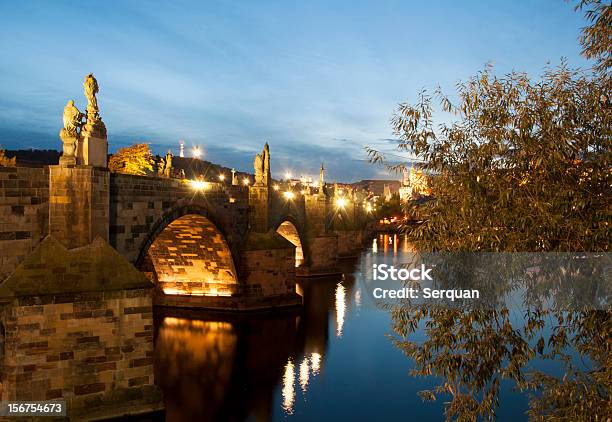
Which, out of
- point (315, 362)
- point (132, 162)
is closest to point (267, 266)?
point (315, 362)

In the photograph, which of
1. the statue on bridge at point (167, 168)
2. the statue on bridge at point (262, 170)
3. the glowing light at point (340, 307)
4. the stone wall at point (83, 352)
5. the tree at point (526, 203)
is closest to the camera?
the tree at point (526, 203)

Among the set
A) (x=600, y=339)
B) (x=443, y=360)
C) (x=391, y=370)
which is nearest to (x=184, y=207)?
(x=391, y=370)

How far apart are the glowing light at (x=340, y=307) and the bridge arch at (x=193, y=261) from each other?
5.86 meters

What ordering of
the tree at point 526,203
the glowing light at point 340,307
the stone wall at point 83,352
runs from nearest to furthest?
the tree at point 526,203
the stone wall at point 83,352
the glowing light at point 340,307

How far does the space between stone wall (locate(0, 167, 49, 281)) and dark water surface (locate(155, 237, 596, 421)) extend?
6.24 metres

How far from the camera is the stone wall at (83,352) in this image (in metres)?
12.5

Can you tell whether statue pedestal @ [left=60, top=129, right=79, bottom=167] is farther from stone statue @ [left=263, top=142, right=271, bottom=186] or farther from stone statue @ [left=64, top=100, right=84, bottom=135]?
stone statue @ [left=263, top=142, right=271, bottom=186]

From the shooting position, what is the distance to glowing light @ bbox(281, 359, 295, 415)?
16250 mm

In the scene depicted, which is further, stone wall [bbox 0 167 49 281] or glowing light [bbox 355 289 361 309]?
glowing light [bbox 355 289 361 309]

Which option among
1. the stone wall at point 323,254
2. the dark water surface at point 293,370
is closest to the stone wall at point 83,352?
the dark water surface at point 293,370

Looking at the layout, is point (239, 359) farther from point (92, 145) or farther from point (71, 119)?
point (71, 119)

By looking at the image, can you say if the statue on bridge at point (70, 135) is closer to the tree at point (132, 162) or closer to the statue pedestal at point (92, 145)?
the statue pedestal at point (92, 145)

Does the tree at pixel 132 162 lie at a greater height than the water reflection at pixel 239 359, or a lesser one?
greater

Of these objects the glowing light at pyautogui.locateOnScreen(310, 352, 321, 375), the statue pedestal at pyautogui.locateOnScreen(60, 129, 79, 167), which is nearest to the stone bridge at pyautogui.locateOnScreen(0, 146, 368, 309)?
the statue pedestal at pyautogui.locateOnScreen(60, 129, 79, 167)
